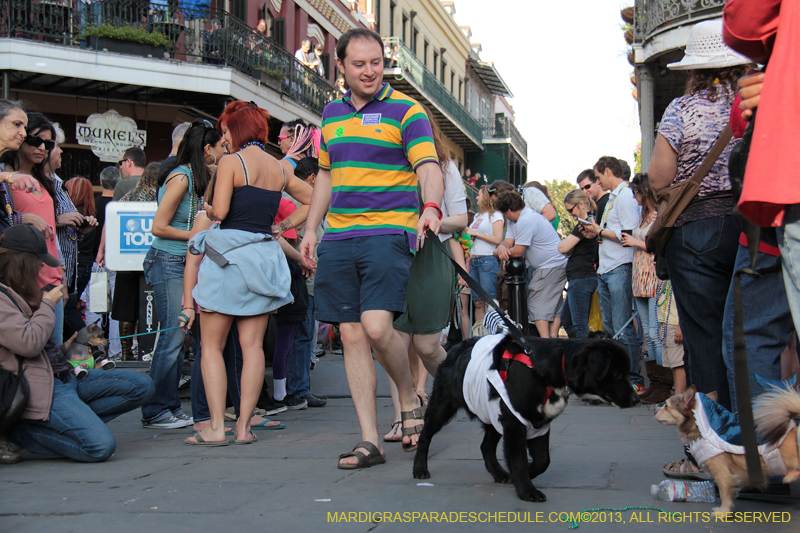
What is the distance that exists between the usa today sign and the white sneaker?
1.58 meters

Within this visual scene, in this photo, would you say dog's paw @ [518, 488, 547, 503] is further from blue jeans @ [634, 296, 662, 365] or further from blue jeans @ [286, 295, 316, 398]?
blue jeans @ [286, 295, 316, 398]

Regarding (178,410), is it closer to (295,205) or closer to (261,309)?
(261,309)

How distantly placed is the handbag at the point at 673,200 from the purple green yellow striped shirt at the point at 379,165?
3.87ft

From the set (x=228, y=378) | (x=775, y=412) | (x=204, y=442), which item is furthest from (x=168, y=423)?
(x=775, y=412)

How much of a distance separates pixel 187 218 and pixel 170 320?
736 mm

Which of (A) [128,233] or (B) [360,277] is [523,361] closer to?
(B) [360,277]

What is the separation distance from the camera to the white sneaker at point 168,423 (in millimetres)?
5527

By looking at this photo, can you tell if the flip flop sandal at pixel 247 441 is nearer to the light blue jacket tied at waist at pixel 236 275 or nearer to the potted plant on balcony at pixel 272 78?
the light blue jacket tied at waist at pixel 236 275

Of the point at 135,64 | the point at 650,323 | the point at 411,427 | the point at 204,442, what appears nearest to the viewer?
the point at 411,427

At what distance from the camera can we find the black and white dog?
328cm

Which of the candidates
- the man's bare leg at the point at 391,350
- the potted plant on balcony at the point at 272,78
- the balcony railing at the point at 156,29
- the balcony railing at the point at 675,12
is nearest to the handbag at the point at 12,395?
the man's bare leg at the point at 391,350

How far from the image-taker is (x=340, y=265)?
4.20m

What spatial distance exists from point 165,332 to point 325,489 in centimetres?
237

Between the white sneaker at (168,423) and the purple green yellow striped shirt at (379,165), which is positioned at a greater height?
the purple green yellow striped shirt at (379,165)
